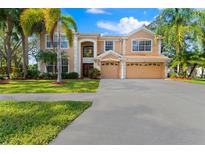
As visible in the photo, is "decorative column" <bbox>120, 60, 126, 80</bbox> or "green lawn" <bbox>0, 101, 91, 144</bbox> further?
"decorative column" <bbox>120, 60, 126, 80</bbox>

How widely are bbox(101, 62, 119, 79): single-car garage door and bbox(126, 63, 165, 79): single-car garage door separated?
1.30 metres

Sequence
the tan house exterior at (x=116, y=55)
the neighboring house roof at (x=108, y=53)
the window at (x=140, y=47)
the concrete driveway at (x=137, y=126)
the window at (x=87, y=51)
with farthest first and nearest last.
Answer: the window at (x=87, y=51), the window at (x=140, y=47), the tan house exterior at (x=116, y=55), the neighboring house roof at (x=108, y=53), the concrete driveway at (x=137, y=126)

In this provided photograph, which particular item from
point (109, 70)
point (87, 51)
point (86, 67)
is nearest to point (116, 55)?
point (109, 70)

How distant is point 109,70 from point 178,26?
9005 mm

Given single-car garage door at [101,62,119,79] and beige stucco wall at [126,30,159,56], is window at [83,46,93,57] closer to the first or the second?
single-car garage door at [101,62,119,79]

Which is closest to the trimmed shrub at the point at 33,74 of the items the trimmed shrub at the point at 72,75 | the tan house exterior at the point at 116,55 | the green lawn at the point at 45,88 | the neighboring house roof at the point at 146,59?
the tan house exterior at the point at 116,55

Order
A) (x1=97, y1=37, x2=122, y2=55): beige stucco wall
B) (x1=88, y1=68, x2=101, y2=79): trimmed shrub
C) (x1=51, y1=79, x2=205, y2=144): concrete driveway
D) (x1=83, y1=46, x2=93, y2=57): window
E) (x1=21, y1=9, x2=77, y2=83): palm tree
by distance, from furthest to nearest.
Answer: (x1=83, y1=46, x2=93, y2=57): window → (x1=97, y1=37, x2=122, y2=55): beige stucco wall → (x1=88, y1=68, x2=101, y2=79): trimmed shrub → (x1=21, y1=9, x2=77, y2=83): palm tree → (x1=51, y1=79, x2=205, y2=144): concrete driveway

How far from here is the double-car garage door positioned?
80.1ft

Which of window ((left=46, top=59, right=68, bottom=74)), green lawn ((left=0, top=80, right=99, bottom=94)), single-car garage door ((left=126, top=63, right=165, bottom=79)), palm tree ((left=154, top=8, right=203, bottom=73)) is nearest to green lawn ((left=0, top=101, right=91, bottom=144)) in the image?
green lawn ((left=0, top=80, right=99, bottom=94))

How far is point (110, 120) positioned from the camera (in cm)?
579

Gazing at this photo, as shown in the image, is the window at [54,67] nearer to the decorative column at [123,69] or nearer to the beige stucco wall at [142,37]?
the decorative column at [123,69]

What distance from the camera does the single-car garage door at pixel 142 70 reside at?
2447 centimetres

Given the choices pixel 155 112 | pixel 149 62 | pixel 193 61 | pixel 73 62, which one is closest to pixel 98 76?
pixel 73 62

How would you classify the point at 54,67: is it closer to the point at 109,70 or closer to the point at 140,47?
the point at 109,70
